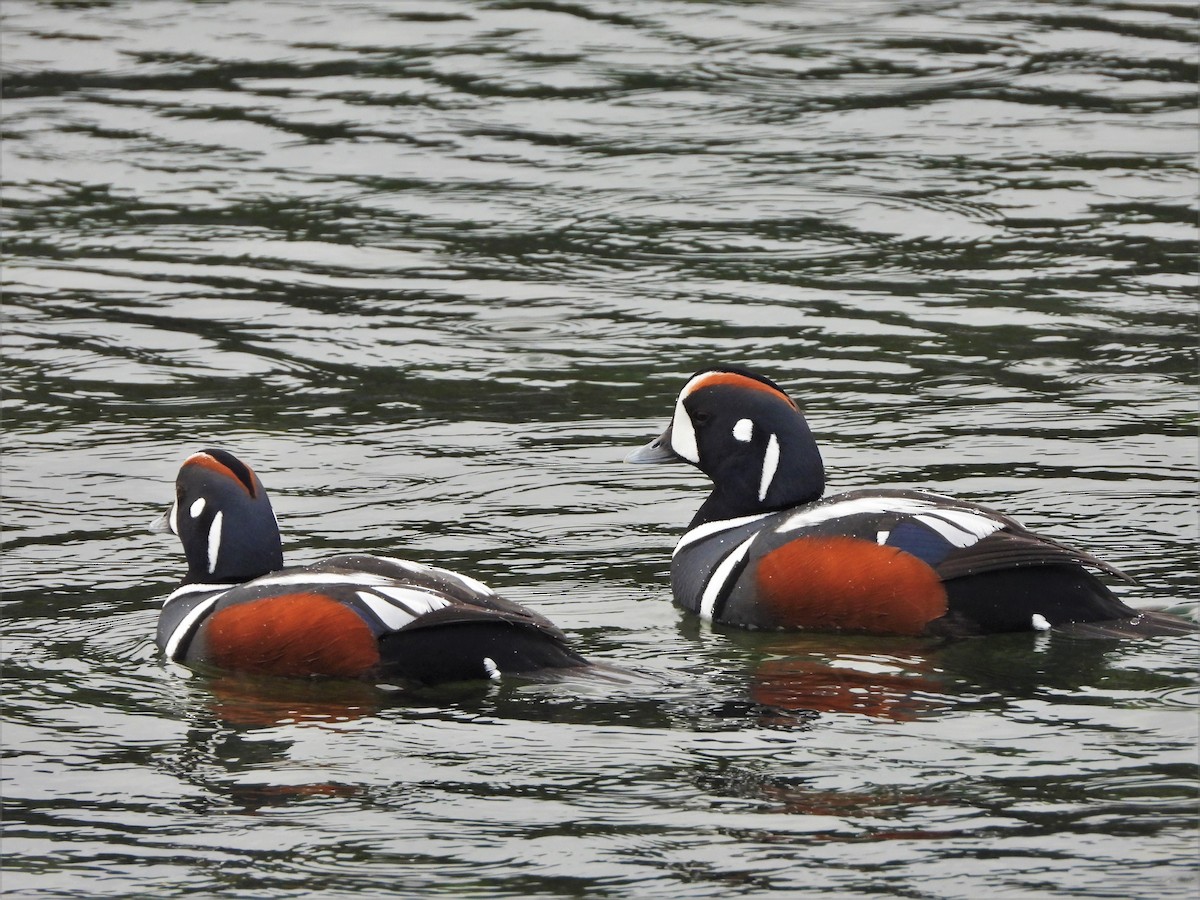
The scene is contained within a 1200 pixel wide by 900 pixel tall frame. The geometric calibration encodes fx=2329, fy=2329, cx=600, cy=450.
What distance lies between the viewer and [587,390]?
41.0 feet

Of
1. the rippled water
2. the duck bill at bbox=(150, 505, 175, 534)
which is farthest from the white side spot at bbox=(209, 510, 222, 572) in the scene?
the rippled water

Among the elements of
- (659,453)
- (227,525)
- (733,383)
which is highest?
(733,383)

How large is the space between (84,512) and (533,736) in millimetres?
3805

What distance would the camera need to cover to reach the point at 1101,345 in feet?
42.3

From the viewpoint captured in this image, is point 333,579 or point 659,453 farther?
point 659,453

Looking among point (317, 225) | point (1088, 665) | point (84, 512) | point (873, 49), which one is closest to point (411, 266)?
point (317, 225)

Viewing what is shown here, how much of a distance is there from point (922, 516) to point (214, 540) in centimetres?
270

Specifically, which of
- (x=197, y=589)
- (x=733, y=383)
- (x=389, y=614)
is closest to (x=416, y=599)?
(x=389, y=614)

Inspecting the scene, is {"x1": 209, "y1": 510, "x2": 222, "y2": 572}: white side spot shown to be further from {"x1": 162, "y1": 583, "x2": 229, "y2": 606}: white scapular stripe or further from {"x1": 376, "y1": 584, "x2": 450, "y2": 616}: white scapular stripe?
{"x1": 376, "y1": 584, "x2": 450, "y2": 616}: white scapular stripe

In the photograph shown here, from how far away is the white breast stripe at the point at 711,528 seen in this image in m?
9.45

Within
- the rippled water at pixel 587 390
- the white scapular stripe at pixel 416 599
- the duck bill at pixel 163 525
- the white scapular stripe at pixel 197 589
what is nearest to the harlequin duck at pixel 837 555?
the rippled water at pixel 587 390

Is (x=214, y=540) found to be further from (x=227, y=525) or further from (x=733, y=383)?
(x=733, y=383)

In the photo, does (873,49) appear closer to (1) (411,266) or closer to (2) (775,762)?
(1) (411,266)

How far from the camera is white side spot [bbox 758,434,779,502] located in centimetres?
945
